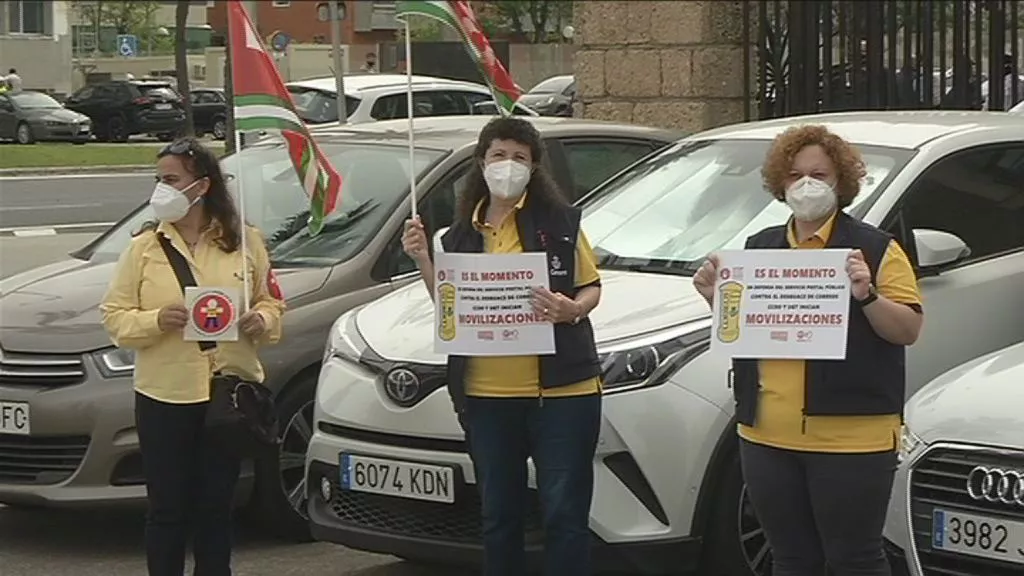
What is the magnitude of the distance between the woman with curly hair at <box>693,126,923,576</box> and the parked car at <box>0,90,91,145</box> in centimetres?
711

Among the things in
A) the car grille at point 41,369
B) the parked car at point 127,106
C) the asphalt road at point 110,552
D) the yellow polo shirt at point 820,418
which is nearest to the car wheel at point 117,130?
the parked car at point 127,106

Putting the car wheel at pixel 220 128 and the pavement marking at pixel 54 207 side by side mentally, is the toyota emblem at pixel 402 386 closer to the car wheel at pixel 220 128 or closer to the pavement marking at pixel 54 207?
the car wheel at pixel 220 128

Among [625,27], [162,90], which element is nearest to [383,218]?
[162,90]

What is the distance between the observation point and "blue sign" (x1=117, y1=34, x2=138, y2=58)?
12133 millimetres

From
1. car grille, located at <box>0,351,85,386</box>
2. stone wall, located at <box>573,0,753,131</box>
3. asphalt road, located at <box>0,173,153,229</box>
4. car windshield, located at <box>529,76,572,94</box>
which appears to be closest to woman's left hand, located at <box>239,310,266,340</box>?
car grille, located at <box>0,351,85,386</box>

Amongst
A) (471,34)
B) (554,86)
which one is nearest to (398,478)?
(471,34)

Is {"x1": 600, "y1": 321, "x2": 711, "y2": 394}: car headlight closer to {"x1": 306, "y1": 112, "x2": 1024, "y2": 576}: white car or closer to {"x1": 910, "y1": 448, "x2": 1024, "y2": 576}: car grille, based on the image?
{"x1": 306, "y1": 112, "x2": 1024, "y2": 576}: white car

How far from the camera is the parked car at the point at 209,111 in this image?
918 cm

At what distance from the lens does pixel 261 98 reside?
5.76m

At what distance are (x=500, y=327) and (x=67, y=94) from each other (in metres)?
8.61

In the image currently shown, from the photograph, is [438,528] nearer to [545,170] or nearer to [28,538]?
[545,170]

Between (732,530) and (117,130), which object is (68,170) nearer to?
(117,130)

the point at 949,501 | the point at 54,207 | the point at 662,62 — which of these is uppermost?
the point at 662,62

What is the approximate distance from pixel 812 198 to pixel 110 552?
157 inches
